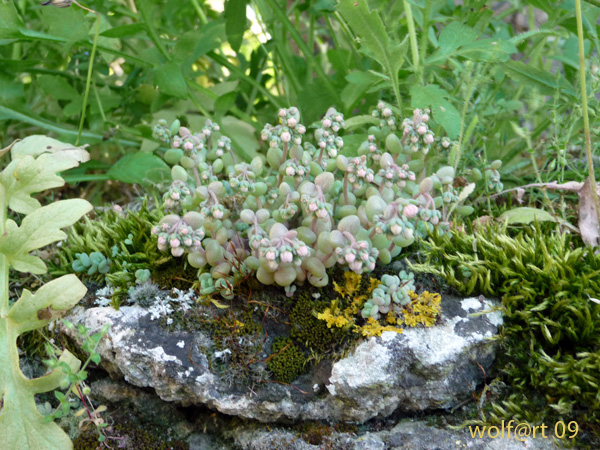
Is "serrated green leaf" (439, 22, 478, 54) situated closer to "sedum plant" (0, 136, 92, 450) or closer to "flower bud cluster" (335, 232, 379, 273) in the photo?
"flower bud cluster" (335, 232, 379, 273)

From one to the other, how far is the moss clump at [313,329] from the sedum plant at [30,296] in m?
0.78

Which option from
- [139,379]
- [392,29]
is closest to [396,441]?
[139,379]

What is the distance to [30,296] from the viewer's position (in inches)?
67.9

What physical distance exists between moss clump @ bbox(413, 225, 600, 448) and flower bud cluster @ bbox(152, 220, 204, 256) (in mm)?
880

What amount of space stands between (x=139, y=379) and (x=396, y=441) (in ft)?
3.17

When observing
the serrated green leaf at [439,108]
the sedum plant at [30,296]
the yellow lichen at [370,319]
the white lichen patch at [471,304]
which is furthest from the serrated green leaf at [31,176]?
the white lichen patch at [471,304]

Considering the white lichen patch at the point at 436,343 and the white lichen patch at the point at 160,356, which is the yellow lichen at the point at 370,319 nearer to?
the white lichen patch at the point at 436,343

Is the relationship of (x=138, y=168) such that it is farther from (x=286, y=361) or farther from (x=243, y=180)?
(x=286, y=361)

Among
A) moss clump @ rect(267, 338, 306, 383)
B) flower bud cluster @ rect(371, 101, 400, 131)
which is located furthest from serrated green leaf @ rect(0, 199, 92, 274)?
flower bud cluster @ rect(371, 101, 400, 131)

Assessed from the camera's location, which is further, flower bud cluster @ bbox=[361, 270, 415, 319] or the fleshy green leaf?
the fleshy green leaf

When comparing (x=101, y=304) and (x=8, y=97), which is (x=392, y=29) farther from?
(x=8, y=97)

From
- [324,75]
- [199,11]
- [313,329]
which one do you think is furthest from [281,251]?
[199,11]

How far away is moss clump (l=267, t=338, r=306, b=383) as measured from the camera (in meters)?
1.83

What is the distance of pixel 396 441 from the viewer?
Answer: 173cm
